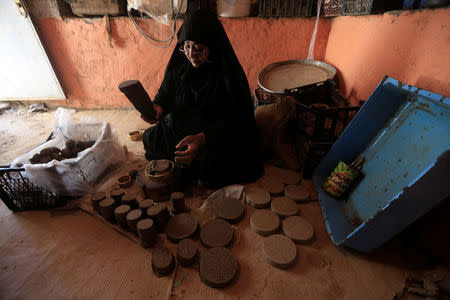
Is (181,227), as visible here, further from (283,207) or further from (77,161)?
(77,161)

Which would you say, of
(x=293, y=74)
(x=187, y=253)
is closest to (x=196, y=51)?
→ (x=187, y=253)

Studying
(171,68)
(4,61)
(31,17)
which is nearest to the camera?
(171,68)

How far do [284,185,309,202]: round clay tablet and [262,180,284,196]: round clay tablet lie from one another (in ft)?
0.15

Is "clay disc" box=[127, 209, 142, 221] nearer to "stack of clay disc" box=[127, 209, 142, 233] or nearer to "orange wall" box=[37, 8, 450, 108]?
"stack of clay disc" box=[127, 209, 142, 233]

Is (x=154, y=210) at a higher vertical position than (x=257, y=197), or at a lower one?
higher

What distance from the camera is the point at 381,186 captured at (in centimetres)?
140

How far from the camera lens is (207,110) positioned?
1848 mm

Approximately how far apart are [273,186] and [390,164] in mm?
853

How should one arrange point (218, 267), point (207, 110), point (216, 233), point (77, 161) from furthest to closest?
point (207, 110) < point (77, 161) < point (216, 233) < point (218, 267)

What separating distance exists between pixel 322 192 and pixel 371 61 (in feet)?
4.30

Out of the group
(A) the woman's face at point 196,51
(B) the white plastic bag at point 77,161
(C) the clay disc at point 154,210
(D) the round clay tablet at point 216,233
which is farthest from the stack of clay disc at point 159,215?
(A) the woman's face at point 196,51

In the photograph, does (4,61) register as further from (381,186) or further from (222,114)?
(381,186)

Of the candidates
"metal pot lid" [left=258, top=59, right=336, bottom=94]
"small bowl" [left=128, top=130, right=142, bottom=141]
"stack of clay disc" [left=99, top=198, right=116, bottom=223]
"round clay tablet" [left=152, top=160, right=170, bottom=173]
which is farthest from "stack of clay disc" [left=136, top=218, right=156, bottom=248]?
"metal pot lid" [left=258, top=59, right=336, bottom=94]

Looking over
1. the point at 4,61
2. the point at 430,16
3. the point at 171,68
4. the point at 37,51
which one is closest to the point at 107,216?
the point at 171,68
